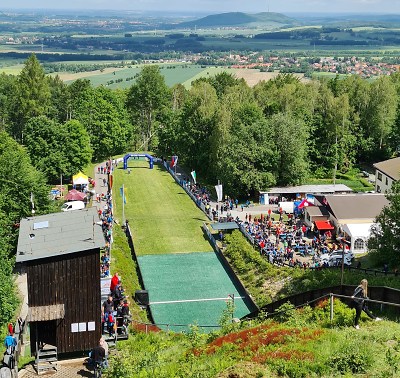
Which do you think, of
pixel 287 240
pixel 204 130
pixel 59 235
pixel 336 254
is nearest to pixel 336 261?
pixel 336 254

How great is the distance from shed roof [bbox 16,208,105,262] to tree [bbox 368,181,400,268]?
1666cm

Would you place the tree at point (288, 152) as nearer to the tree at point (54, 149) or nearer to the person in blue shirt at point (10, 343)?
the tree at point (54, 149)

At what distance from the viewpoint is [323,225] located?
39062mm

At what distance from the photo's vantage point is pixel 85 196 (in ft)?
153

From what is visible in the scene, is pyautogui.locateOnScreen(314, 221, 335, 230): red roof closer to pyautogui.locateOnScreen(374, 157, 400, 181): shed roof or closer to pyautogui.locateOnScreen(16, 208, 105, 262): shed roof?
pyautogui.locateOnScreen(374, 157, 400, 181): shed roof

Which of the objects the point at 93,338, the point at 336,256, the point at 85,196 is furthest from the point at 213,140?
the point at 93,338

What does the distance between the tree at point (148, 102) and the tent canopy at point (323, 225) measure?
38114 millimetres

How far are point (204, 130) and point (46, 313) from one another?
44.3m

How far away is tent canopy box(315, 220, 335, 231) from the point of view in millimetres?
38781

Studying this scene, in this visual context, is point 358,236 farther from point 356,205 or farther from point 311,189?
point 311,189

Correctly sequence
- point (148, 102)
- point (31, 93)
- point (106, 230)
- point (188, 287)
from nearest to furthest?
point (188, 287)
point (106, 230)
point (31, 93)
point (148, 102)

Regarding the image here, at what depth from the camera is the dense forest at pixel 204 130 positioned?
4962 centimetres

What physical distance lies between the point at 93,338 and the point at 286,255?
59.6 ft

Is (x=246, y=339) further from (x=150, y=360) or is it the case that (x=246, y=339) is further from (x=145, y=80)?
(x=145, y=80)
